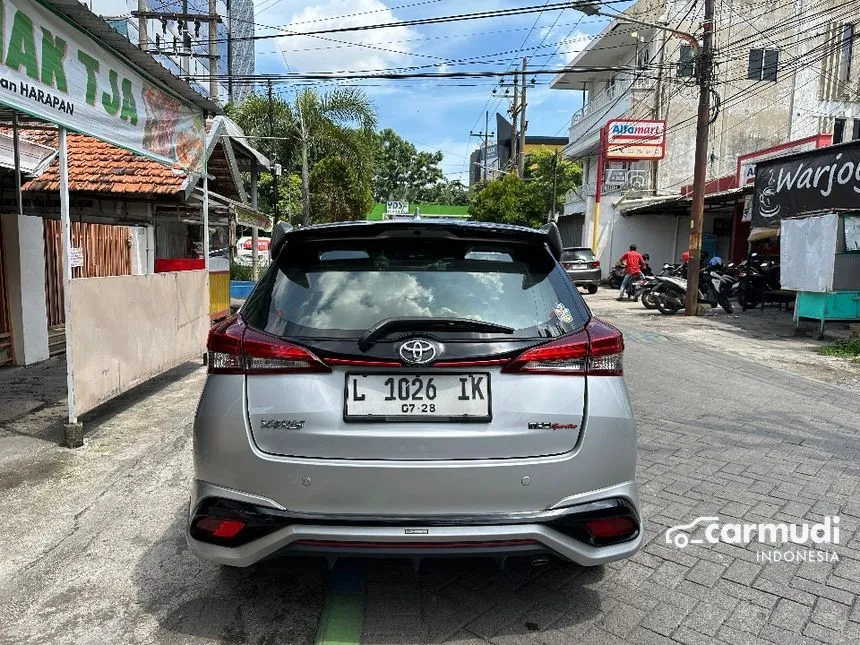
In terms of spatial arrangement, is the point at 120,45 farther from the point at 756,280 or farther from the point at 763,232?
the point at 756,280

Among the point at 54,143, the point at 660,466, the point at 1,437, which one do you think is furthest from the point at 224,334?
the point at 54,143

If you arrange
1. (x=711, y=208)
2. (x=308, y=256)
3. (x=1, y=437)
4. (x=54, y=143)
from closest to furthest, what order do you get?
(x=308, y=256) < (x=1, y=437) < (x=54, y=143) < (x=711, y=208)

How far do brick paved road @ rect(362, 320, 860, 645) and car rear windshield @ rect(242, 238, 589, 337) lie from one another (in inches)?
47.0

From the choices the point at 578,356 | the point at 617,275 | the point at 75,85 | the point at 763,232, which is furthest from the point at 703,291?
the point at 578,356

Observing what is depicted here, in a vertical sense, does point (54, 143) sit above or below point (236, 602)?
above

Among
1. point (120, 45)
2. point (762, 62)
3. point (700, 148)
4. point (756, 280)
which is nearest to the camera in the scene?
point (120, 45)

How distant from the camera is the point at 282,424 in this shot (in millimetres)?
2293

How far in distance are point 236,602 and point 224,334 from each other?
1.19 m

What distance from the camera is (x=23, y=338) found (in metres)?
7.63

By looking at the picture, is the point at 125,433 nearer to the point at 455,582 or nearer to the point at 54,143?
the point at 455,582

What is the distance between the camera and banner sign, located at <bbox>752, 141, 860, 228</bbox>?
11.1 metres

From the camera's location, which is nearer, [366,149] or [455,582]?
[455,582]
